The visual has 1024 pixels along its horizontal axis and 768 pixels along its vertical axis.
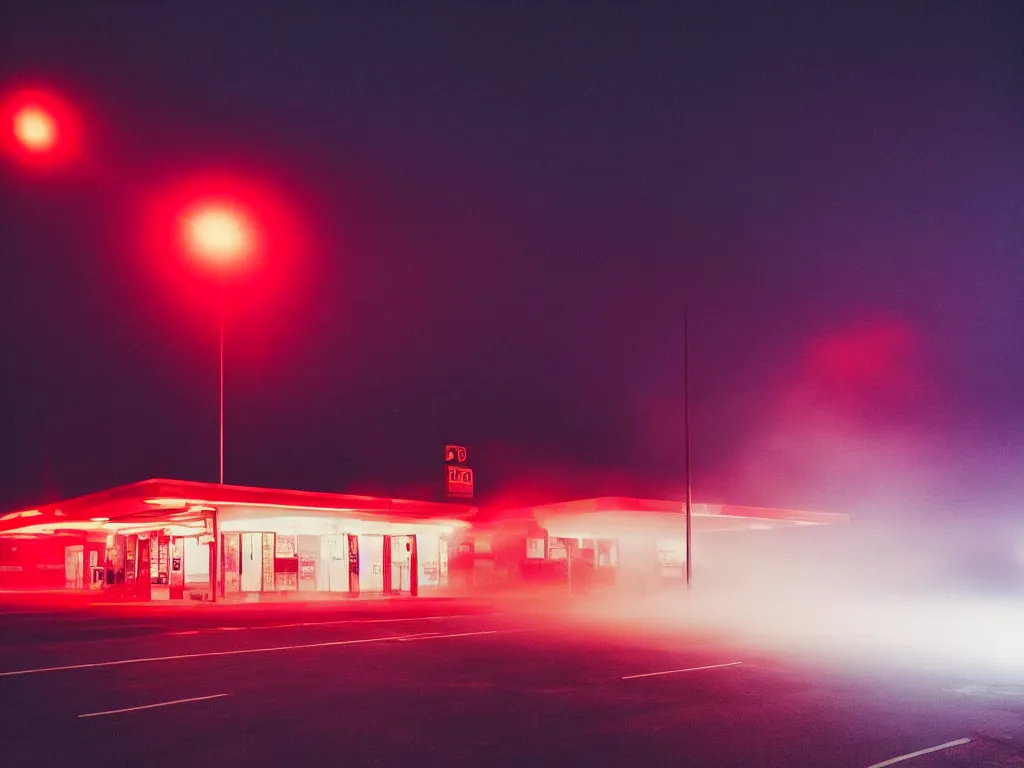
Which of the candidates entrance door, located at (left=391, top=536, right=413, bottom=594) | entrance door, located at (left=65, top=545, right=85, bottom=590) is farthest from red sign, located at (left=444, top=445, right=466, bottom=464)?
entrance door, located at (left=65, top=545, right=85, bottom=590)

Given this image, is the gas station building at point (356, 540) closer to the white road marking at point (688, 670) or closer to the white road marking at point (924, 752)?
the white road marking at point (688, 670)

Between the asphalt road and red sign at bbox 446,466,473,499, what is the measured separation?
2018 cm

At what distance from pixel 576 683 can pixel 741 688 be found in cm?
223

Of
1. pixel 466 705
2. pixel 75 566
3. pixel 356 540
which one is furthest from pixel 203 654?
pixel 75 566

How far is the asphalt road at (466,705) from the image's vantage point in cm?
810

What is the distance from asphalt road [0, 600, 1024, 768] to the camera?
8.10 meters

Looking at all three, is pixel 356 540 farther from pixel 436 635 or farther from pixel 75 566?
pixel 75 566

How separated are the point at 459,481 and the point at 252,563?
937 cm

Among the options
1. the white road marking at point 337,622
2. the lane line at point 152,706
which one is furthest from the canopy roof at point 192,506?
the lane line at point 152,706

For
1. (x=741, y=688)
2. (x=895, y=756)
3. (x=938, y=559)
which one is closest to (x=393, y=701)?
(x=741, y=688)

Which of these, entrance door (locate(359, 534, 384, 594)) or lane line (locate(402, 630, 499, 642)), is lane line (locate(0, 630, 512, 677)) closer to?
lane line (locate(402, 630, 499, 642))

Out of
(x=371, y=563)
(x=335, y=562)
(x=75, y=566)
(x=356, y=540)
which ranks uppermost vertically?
(x=356, y=540)

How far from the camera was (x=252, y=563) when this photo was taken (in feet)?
115

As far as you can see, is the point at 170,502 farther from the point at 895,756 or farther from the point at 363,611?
the point at 895,756
